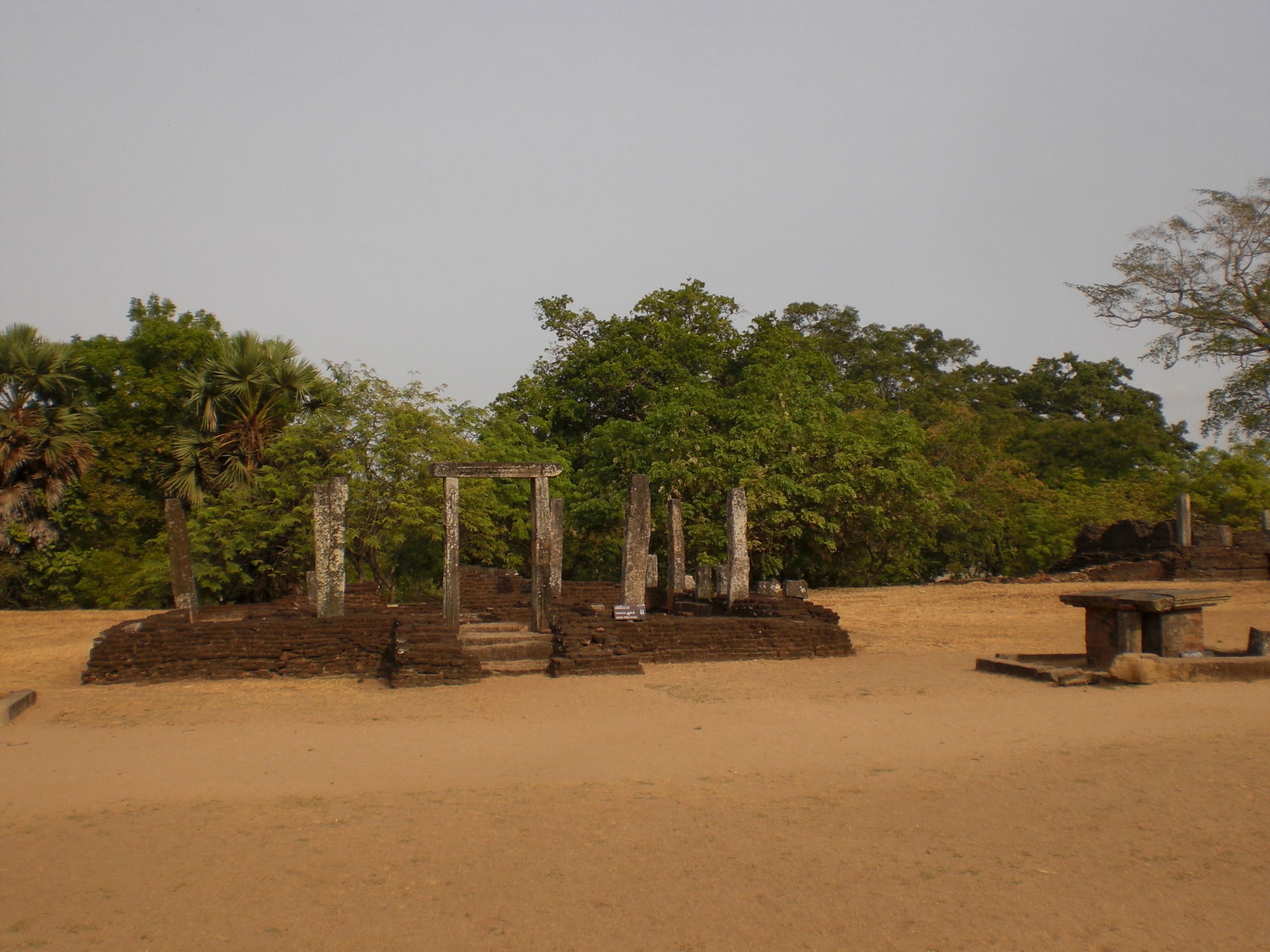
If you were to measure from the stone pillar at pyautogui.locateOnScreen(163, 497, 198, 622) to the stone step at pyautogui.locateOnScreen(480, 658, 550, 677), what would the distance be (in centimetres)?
415

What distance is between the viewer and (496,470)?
1264 cm

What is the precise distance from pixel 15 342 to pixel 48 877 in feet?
65.5

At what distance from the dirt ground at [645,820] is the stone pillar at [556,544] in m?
5.24

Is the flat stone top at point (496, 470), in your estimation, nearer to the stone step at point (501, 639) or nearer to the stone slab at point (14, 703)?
the stone step at point (501, 639)

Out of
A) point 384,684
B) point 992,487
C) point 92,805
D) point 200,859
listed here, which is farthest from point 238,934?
point 992,487

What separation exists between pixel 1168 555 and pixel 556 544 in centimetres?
1341

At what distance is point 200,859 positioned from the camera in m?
5.12

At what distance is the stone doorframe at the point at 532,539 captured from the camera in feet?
40.2

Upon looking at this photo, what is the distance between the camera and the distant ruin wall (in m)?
21.0

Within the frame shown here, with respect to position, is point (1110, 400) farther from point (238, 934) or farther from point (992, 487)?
point (238, 934)

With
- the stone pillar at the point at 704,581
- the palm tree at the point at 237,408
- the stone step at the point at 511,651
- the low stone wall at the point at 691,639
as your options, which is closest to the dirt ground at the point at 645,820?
the low stone wall at the point at 691,639

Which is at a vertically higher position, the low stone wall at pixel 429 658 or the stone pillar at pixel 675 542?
the stone pillar at pixel 675 542

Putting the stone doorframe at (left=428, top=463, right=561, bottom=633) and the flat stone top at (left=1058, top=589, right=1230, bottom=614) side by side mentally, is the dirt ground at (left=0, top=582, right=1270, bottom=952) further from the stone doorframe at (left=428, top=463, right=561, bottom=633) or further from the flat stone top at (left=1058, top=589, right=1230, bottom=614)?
the stone doorframe at (left=428, top=463, right=561, bottom=633)

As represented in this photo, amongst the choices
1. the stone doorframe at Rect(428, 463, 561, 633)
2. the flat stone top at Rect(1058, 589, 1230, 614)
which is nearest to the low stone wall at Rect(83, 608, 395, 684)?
the stone doorframe at Rect(428, 463, 561, 633)
